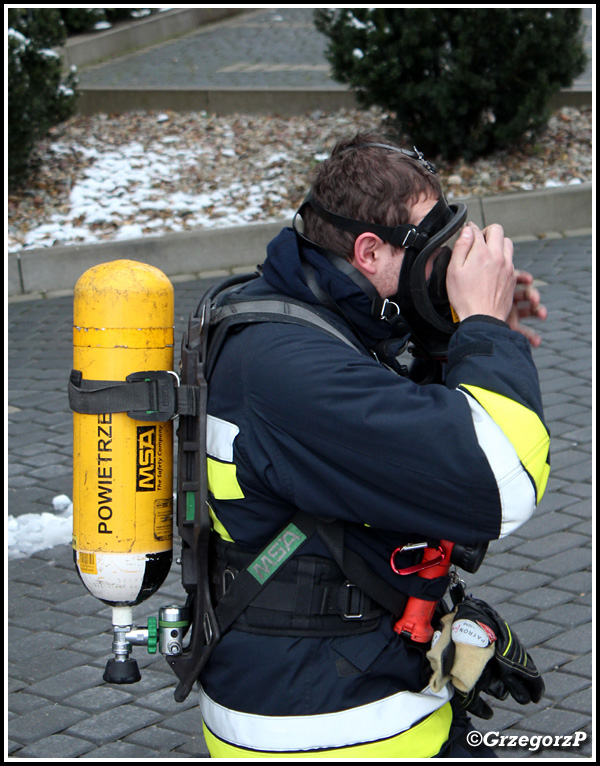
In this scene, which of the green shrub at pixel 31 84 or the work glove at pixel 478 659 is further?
the green shrub at pixel 31 84

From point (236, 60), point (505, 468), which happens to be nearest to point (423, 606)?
point (505, 468)

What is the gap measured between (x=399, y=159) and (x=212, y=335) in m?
0.54

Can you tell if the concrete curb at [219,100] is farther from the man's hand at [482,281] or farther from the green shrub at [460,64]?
the man's hand at [482,281]

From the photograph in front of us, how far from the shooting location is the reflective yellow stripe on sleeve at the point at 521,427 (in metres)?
1.75

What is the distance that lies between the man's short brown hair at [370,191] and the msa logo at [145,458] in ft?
1.75

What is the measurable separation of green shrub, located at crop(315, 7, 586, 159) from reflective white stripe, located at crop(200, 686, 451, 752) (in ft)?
24.6

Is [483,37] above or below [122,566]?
above

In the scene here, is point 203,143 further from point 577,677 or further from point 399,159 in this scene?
point 399,159

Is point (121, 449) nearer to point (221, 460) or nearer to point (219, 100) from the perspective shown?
point (221, 460)

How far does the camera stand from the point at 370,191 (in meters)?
2.04

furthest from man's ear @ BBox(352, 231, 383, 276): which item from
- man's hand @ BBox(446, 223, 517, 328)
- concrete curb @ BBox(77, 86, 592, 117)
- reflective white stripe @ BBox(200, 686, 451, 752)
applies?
concrete curb @ BBox(77, 86, 592, 117)

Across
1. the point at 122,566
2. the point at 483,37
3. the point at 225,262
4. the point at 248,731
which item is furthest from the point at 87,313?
the point at 483,37

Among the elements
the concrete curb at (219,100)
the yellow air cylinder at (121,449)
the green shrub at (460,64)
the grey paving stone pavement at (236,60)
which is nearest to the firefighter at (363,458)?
the yellow air cylinder at (121,449)

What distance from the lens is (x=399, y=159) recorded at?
2.09m
